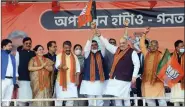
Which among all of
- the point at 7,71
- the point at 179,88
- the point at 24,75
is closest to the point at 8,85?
the point at 7,71

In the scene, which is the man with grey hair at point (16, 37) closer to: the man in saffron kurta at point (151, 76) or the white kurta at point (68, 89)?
the white kurta at point (68, 89)

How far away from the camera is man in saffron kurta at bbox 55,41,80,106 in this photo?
889cm

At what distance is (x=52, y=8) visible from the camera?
10.3m

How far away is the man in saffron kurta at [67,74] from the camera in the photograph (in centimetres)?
889

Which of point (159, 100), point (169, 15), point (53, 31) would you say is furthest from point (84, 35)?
point (159, 100)

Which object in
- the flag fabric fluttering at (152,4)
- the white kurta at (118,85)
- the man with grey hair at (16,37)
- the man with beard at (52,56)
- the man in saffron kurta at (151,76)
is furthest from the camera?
the flag fabric fluttering at (152,4)

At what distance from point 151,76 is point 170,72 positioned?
0.87 ft

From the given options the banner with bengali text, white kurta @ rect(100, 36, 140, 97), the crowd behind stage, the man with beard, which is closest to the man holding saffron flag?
the crowd behind stage

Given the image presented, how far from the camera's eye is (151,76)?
28.8 feet

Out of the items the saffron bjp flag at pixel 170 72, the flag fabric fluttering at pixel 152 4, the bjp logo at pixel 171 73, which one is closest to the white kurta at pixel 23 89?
the saffron bjp flag at pixel 170 72

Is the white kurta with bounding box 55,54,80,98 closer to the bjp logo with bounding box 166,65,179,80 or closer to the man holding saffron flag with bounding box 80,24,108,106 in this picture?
the man holding saffron flag with bounding box 80,24,108,106

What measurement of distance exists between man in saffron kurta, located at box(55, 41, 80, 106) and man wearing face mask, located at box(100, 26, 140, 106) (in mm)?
508

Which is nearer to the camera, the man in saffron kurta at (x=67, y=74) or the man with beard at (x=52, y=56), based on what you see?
the man in saffron kurta at (x=67, y=74)

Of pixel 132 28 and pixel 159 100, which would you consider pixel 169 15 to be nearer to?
pixel 132 28
